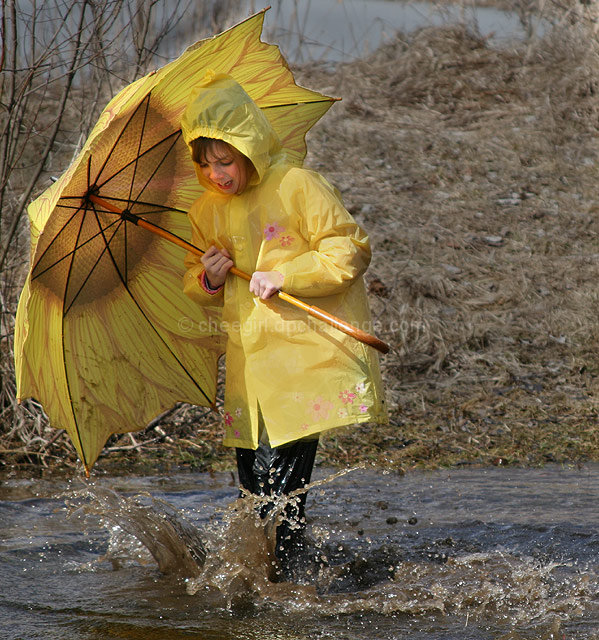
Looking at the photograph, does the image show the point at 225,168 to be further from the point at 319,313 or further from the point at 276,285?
the point at 319,313

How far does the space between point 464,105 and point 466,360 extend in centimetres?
607

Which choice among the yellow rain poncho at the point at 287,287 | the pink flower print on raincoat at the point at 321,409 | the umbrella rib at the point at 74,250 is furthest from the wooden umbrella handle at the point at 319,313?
the pink flower print on raincoat at the point at 321,409

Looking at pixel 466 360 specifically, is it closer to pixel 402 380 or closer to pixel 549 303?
pixel 402 380

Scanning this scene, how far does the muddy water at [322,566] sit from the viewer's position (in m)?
3.11

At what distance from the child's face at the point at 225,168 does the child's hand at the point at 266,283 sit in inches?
13.7

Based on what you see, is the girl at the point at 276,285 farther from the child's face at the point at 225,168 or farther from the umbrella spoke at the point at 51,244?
the umbrella spoke at the point at 51,244

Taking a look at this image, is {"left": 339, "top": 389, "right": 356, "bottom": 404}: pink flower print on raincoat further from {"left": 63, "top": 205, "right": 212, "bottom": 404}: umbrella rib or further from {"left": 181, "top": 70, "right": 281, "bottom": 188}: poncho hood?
{"left": 63, "top": 205, "right": 212, "bottom": 404}: umbrella rib

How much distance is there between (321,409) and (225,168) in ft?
3.11

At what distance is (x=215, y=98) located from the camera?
10.1 ft

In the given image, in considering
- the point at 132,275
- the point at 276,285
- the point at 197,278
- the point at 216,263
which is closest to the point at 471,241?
the point at 132,275

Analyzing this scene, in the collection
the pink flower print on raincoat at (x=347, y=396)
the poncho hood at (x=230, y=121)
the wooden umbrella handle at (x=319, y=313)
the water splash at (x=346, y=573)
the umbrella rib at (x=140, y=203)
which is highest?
the poncho hood at (x=230, y=121)

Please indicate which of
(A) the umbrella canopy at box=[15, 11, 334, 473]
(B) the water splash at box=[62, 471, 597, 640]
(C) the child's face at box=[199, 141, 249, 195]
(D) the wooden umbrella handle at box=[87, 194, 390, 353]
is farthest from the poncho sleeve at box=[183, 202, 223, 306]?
(B) the water splash at box=[62, 471, 597, 640]

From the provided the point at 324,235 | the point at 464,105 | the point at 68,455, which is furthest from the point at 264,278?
the point at 464,105

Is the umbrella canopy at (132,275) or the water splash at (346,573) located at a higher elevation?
the umbrella canopy at (132,275)
